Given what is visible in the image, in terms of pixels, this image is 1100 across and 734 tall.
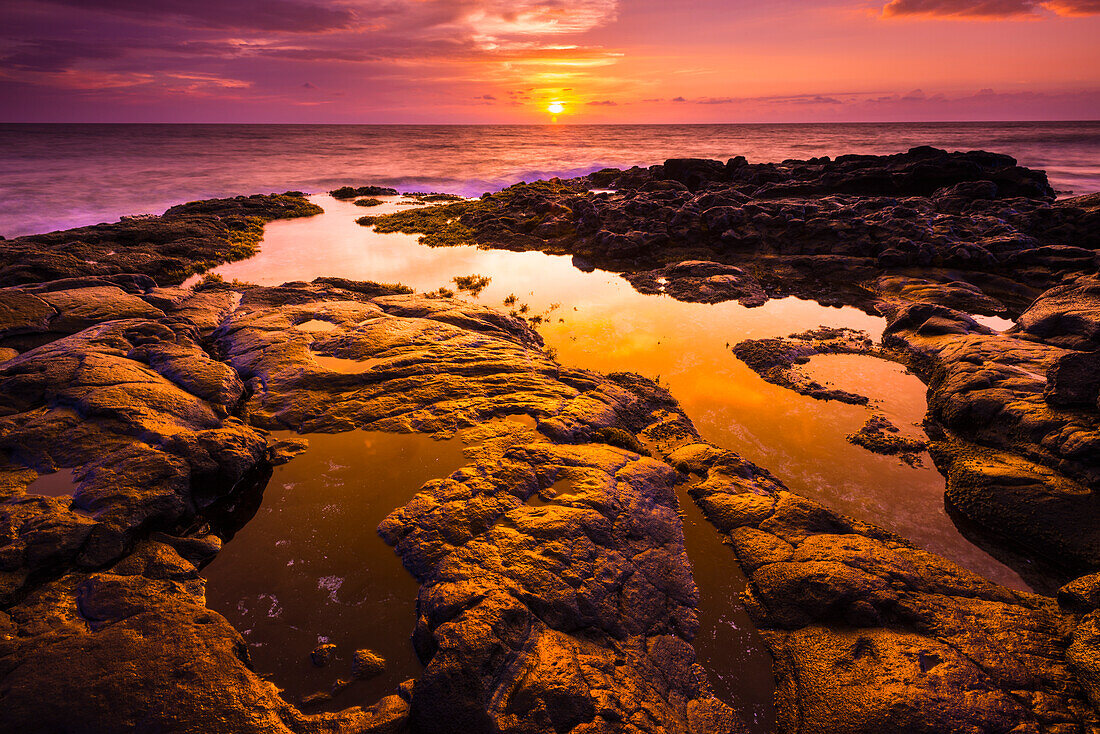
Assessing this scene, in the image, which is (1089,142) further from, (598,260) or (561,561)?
(561,561)

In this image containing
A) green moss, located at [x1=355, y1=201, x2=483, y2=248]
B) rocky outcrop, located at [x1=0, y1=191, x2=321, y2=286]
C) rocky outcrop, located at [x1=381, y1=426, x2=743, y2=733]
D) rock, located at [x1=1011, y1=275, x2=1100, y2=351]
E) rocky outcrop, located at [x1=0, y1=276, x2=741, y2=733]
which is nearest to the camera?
rocky outcrop, located at [x1=0, y1=276, x2=741, y2=733]

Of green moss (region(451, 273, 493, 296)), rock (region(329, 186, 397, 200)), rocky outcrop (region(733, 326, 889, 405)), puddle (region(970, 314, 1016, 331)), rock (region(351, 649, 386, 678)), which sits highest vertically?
rock (region(329, 186, 397, 200))

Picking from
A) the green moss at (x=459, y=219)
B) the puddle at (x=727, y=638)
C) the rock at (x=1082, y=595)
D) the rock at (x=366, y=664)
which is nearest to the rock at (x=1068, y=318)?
the rock at (x=1082, y=595)

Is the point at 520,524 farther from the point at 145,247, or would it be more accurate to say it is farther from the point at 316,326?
the point at 145,247

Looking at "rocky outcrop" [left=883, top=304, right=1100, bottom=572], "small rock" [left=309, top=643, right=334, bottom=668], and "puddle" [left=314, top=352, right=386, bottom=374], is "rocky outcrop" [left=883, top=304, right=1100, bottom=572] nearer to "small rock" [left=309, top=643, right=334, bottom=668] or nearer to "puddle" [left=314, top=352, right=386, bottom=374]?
"small rock" [left=309, top=643, right=334, bottom=668]

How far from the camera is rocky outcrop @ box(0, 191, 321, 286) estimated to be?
64.2 ft

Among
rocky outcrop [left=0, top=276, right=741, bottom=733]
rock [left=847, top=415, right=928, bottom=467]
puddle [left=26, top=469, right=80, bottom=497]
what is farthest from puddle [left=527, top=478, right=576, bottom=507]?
rock [left=847, top=415, right=928, bottom=467]

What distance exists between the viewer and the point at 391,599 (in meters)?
7.01

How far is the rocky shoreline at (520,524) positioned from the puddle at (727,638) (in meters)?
0.20

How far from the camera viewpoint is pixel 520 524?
793cm

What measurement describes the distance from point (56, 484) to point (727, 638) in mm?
11954

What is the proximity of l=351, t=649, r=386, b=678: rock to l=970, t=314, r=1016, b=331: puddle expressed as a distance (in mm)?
24218

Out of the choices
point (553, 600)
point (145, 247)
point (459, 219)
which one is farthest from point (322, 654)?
point (459, 219)

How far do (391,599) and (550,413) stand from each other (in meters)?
5.64
